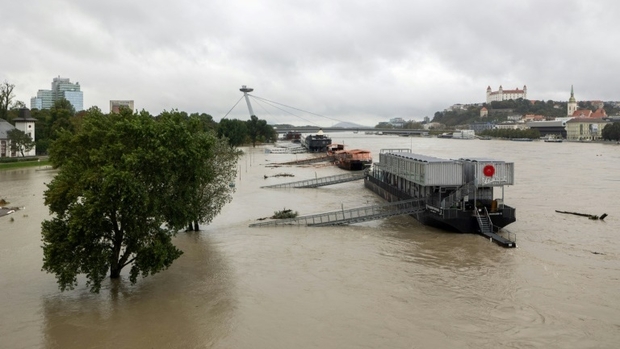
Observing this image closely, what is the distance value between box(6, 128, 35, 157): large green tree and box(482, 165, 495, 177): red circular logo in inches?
3022

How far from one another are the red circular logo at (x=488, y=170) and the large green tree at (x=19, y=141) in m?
76.8

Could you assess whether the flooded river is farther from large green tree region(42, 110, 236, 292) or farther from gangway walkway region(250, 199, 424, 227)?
large green tree region(42, 110, 236, 292)

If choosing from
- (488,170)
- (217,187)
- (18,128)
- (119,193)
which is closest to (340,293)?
(119,193)

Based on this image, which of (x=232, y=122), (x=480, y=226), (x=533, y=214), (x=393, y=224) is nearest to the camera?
(x=480, y=226)

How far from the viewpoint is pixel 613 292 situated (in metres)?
21.8

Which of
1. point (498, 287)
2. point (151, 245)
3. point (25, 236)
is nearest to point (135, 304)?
point (151, 245)

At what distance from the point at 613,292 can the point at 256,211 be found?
2608 centimetres

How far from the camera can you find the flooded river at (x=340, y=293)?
17.5 meters

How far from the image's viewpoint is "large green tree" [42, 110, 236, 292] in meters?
19.8

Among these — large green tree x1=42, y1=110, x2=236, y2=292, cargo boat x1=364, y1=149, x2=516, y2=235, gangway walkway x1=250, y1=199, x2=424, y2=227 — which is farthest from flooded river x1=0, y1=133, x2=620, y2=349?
large green tree x1=42, y1=110, x2=236, y2=292

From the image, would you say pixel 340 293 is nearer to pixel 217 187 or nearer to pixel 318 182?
pixel 217 187

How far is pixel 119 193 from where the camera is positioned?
20.2m

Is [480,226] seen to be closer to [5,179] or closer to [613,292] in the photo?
[613,292]

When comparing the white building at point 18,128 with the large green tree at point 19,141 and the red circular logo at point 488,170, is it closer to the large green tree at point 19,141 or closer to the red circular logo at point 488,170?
the large green tree at point 19,141
